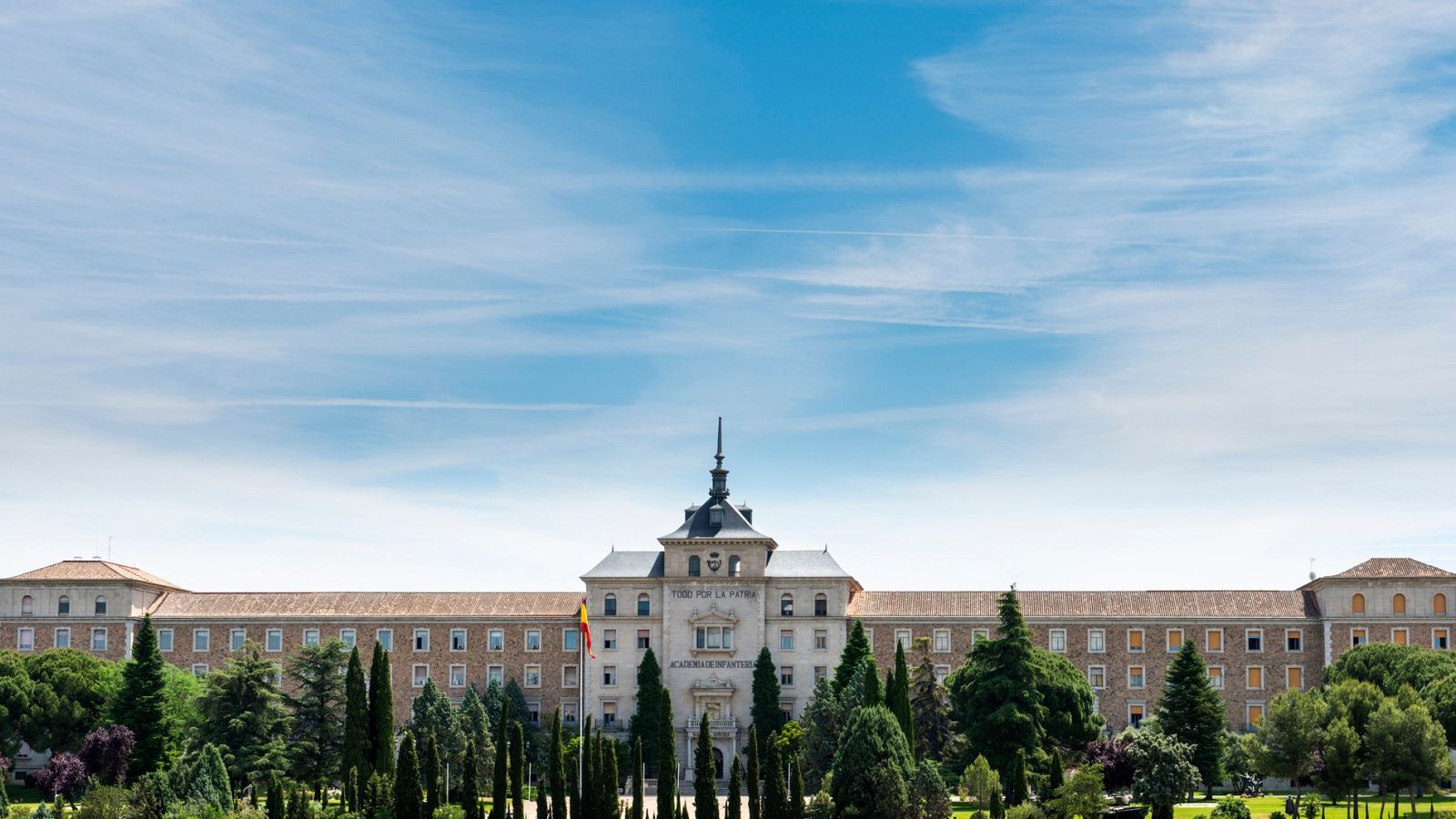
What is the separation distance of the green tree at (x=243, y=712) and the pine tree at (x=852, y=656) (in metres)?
26.6

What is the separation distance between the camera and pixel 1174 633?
10269cm

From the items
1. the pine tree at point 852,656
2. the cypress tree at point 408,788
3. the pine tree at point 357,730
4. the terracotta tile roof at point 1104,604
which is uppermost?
the terracotta tile roof at point 1104,604

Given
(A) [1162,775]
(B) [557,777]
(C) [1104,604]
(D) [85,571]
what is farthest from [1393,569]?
(D) [85,571]

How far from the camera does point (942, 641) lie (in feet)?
343

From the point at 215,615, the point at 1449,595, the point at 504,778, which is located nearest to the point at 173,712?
the point at 215,615

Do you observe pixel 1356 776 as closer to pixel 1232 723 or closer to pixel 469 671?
pixel 1232 723

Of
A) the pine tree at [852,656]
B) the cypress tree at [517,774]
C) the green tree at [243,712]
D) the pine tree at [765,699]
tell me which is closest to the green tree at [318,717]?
the green tree at [243,712]

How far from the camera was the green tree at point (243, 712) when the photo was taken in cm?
8212

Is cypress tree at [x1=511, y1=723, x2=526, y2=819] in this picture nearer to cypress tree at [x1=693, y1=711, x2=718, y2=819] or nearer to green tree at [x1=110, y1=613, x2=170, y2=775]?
cypress tree at [x1=693, y1=711, x2=718, y2=819]

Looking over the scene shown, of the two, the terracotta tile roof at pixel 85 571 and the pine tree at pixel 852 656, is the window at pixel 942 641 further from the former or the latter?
the terracotta tile roof at pixel 85 571

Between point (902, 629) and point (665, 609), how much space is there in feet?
42.9

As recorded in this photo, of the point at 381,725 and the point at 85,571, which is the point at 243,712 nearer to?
the point at 381,725

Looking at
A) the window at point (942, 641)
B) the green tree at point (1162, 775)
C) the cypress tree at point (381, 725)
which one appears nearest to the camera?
the green tree at point (1162, 775)

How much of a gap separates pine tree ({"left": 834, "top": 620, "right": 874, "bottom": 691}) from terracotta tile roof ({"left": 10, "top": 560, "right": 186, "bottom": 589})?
134 ft
